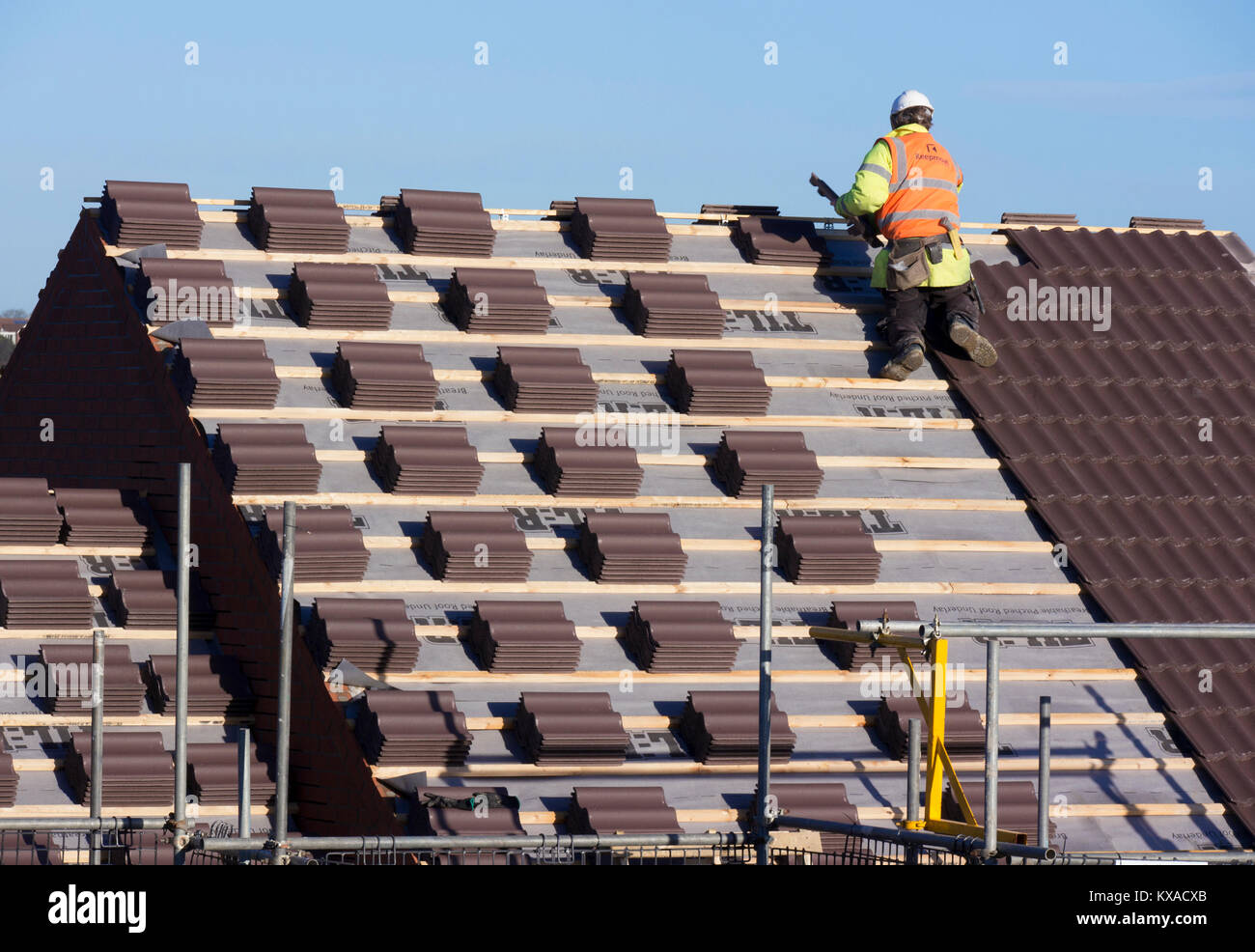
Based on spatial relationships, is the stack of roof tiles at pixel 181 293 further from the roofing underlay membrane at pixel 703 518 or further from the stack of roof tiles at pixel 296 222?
the stack of roof tiles at pixel 296 222

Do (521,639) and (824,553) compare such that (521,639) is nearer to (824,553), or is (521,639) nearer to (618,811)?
(618,811)

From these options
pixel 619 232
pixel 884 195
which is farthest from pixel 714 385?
pixel 884 195

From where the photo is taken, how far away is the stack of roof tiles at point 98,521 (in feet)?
41.1

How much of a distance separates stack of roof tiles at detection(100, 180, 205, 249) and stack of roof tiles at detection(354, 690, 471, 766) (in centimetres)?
488

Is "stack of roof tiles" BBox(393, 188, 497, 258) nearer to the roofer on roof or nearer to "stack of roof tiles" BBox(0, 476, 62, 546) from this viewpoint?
the roofer on roof

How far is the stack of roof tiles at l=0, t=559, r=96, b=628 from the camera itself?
38.3 feet

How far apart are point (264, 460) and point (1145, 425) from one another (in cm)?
723

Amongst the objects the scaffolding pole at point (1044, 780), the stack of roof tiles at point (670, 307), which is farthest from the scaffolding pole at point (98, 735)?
the stack of roof tiles at point (670, 307)

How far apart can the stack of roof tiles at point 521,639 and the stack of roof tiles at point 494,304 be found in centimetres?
307

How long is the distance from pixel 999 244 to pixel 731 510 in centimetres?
496

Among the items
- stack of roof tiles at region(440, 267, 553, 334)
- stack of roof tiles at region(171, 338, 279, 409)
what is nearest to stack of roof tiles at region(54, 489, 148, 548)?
stack of roof tiles at region(171, 338, 279, 409)
